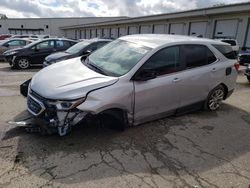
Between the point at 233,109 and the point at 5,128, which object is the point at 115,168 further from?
the point at 233,109

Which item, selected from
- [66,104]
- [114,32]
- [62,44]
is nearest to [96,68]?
[66,104]

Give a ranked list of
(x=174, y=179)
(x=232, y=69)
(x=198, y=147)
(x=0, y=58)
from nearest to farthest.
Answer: (x=174, y=179), (x=198, y=147), (x=232, y=69), (x=0, y=58)

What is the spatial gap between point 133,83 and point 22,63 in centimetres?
914

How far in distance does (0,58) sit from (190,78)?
13.7 meters

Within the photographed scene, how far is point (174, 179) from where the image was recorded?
2996 mm

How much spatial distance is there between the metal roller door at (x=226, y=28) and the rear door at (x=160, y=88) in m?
16.4

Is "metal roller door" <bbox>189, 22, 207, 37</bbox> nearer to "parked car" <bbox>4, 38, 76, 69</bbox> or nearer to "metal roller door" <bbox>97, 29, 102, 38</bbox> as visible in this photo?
"parked car" <bbox>4, 38, 76, 69</bbox>

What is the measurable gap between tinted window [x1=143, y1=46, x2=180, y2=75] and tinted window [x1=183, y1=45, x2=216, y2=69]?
25 centimetres

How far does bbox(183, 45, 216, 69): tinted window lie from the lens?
467 cm

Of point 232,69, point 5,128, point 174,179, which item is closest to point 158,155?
point 174,179

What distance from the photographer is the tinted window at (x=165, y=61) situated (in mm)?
4152

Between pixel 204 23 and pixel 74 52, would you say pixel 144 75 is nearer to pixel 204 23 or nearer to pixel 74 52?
pixel 74 52

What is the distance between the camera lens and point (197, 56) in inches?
191

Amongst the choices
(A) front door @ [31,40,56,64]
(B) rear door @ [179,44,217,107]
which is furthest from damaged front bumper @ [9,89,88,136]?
(A) front door @ [31,40,56,64]
